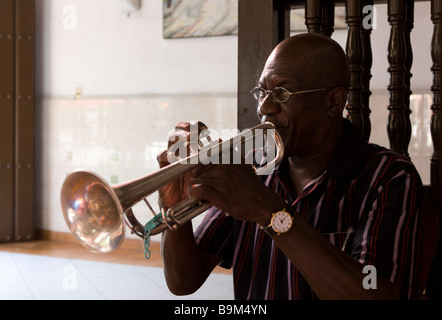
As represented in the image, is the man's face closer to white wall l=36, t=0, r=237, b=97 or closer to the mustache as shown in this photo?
the mustache

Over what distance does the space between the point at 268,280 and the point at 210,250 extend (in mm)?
244

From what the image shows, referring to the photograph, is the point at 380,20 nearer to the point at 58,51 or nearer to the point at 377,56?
the point at 377,56

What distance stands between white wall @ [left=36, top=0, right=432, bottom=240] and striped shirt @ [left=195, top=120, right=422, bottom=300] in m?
3.48

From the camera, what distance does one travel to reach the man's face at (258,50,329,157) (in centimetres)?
158

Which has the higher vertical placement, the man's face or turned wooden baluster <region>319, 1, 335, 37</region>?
turned wooden baluster <region>319, 1, 335, 37</region>

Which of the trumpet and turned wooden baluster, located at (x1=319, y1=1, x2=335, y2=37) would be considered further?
turned wooden baluster, located at (x1=319, y1=1, x2=335, y2=37)

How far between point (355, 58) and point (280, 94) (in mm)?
575

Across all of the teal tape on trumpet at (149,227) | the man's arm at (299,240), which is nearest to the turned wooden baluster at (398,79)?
the man's arm at (299,240)

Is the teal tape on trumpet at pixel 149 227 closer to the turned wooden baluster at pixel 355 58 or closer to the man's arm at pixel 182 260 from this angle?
the man's arm at pixel 182 260

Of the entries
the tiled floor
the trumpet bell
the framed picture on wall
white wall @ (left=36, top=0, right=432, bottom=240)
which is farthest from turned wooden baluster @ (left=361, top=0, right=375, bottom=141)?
the framed picture on wall

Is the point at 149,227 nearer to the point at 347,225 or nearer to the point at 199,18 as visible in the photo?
the point at 347,225

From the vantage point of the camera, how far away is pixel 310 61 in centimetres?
158

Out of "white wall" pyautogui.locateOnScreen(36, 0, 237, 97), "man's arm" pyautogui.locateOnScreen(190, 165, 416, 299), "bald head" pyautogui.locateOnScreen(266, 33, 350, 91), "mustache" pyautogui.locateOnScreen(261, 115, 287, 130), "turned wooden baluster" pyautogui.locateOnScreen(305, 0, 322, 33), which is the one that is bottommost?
"man's arm" pyautogui.locateOnScreen(190, 165, 416, 299)

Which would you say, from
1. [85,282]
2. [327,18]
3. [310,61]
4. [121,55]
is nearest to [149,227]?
[310,61]
